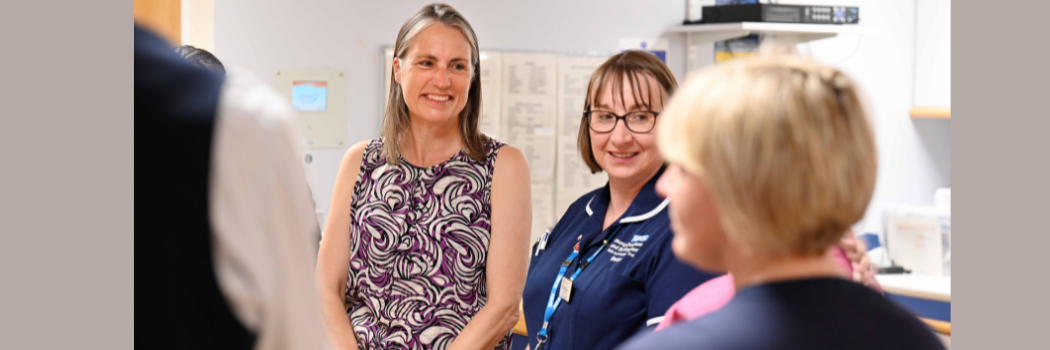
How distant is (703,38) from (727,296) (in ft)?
10.4

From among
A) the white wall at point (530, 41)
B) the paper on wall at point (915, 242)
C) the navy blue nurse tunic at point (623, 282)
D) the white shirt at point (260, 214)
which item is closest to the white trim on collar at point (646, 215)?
the navy blue nurse tunic at point (623, 282)

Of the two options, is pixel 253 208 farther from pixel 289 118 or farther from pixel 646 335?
pixel 646 335

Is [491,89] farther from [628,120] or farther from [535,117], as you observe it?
[628,120]

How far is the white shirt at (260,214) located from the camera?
49cm

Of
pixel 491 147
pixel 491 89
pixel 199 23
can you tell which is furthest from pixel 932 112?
pixel 199 23

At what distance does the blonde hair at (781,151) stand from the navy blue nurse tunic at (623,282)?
62 centimetres

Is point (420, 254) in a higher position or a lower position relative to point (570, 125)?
lower

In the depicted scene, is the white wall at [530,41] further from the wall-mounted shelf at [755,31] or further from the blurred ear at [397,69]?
the blurred ear at [397,69]

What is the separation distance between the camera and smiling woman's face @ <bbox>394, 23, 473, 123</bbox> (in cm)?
182

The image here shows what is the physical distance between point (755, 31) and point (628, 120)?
7.51 feet

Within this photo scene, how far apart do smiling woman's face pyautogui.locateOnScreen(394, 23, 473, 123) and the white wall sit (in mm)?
1464

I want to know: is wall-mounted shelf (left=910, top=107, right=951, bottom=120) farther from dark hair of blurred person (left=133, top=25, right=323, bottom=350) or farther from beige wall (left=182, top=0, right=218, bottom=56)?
dark hair of blurred person (left=133, top=25, right=323, bottom=350)

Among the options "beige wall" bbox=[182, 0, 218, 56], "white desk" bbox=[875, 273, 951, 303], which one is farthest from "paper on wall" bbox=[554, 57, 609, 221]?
"beige wall" bbox=[182, 0, 218, 56]

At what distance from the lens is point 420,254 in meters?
1.74
